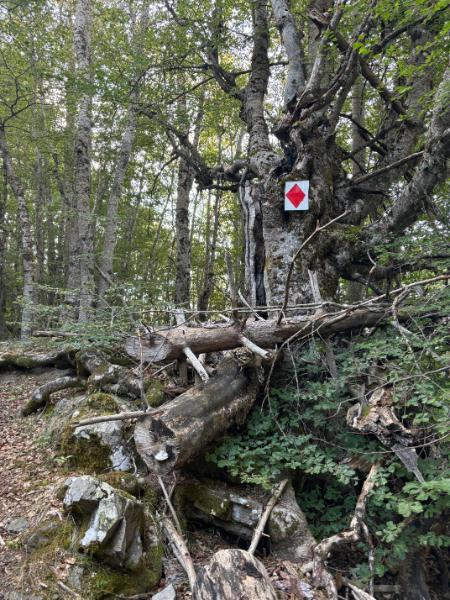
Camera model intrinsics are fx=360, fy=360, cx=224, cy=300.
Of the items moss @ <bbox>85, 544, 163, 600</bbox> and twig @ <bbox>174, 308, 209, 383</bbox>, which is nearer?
moss @ <bbox>85, 544, 163, 600</bbox>

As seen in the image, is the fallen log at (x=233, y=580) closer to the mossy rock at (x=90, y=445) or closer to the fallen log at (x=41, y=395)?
the mossy rock at (x=90, y=445)

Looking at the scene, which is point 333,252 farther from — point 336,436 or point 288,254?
point 336,436

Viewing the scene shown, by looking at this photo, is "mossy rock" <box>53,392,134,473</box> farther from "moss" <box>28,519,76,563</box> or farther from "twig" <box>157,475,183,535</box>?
"moss" <box>28,519,76,563</box>

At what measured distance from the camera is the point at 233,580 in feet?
7.33

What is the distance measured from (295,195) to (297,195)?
0.10 feet

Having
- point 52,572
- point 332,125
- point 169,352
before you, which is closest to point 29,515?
point 52,572

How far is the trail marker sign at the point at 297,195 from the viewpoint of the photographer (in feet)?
18.6

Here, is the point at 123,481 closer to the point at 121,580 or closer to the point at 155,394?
the point at 121,580

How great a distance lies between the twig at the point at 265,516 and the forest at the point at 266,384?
19 mm

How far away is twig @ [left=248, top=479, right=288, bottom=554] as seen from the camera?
293 cm

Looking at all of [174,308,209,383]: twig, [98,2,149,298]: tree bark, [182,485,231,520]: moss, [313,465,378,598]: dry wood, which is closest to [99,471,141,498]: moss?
[182,485,231,520]: moss

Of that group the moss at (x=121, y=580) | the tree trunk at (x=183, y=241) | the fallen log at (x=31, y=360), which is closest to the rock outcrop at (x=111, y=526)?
the moss at (x=121, y=580)

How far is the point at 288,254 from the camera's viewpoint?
564 centimetres

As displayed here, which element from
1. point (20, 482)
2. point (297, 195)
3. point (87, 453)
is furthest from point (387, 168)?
point (20, 482)
